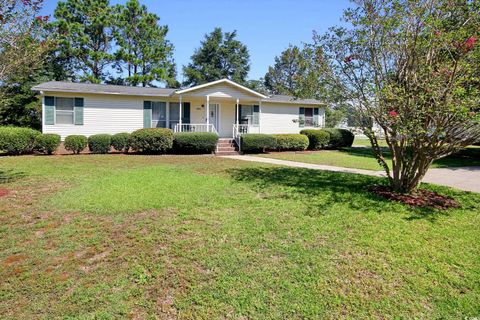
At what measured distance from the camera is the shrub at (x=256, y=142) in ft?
50.2

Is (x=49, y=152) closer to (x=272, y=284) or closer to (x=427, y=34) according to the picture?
(x=272, y=284)

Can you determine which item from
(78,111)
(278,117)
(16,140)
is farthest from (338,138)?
(16,140)

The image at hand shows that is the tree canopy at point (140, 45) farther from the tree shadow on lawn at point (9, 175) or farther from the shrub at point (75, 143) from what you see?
the tree shadow on lawn at point (9, 175)

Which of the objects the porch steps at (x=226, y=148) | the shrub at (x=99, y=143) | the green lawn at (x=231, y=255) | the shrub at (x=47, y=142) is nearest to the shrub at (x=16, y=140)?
the shrub at (x=47, y=142)

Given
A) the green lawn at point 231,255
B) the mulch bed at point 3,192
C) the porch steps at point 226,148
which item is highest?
the porch steps at point 226,148

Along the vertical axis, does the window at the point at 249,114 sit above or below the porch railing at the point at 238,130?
above

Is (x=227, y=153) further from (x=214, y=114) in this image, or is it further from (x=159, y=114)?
(x=159, y=114)

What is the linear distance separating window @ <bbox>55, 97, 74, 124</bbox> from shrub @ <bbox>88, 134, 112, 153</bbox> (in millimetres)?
3404

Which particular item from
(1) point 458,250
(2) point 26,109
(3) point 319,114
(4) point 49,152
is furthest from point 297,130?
(2) point 26,109

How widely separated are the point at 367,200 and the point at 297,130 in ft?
51.7

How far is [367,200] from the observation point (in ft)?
19.8

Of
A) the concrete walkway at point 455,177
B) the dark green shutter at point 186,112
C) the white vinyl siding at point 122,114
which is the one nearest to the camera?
the concrete walkway at point 455,177

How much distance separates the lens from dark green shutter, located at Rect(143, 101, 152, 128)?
1714cm

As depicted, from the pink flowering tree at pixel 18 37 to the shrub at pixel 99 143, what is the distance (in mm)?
6626
